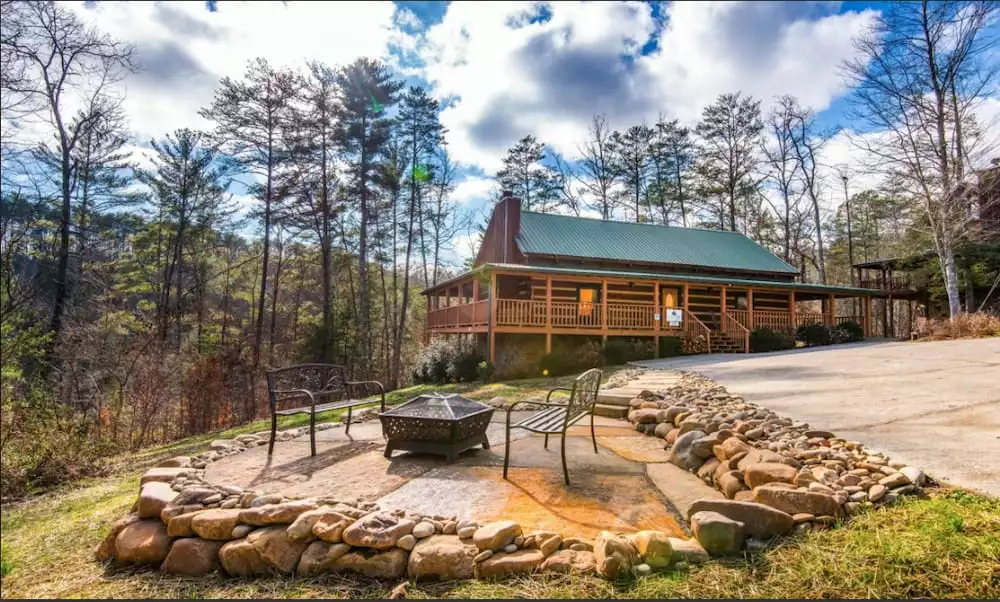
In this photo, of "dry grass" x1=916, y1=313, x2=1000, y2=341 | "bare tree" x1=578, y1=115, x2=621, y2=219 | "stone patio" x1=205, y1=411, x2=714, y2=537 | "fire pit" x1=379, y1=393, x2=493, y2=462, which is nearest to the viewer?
"stone patio" x1=205, y1=411, x2=714, y2=537

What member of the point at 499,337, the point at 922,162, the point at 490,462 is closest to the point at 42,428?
the point at 490,462

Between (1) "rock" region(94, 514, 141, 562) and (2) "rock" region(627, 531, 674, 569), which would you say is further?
(1) "rock" region(94, 514, 141, 562)

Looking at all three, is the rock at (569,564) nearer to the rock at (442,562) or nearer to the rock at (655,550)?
the rock at (655,550)

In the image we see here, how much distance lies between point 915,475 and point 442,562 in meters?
2.81

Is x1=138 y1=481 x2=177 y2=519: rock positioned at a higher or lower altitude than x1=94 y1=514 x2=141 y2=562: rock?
higher

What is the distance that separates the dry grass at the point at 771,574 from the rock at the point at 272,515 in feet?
0.91

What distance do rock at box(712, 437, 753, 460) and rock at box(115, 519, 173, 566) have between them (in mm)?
3670

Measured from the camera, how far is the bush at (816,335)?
16109mm

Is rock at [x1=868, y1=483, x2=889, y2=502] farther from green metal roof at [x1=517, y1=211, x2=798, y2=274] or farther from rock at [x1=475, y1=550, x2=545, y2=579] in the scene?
green metal roof at [x1=517, y1=211, x2=798, y2=274]

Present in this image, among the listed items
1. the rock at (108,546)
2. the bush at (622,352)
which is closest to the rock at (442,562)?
the rock at (108,546)

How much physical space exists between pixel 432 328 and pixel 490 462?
53.1 feet

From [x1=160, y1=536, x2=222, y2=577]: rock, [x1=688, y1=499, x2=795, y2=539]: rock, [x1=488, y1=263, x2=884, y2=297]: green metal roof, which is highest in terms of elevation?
[x1=488, y1=263, x2=884, y2=297]: green metal roof

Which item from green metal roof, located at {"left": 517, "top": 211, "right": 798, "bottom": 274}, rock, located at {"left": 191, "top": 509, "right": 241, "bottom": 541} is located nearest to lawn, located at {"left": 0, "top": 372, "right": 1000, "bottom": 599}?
rock, located at {"left": 191, "top": 509, "right": 241, "bottom": 541}

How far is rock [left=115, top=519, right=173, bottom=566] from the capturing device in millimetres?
2387
